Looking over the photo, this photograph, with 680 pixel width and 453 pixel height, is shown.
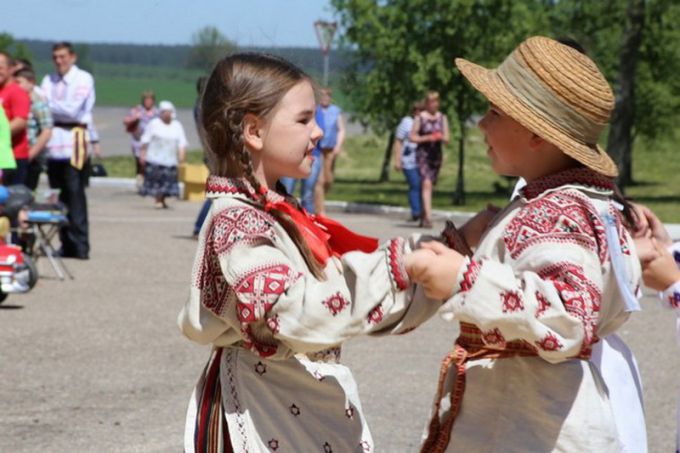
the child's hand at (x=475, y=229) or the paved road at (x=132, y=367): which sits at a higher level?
the child's hand at (x=475, y=229)

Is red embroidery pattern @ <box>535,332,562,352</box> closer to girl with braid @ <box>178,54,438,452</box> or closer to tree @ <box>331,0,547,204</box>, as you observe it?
girl with braid @ <box>178,54,438,452</box>

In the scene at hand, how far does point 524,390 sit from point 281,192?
31.0 inches

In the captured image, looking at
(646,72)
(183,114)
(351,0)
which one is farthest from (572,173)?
(183,114)

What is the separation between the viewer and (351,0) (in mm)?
28406

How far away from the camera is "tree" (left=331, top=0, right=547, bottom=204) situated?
Answer: 87.4ft

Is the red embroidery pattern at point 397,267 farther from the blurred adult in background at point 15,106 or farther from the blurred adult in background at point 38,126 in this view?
the blurred adult in background at point 38,126

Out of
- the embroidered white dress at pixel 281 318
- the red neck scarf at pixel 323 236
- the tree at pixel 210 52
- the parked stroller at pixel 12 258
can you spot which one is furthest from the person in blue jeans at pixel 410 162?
the embroidered white dress at pixel 281 318

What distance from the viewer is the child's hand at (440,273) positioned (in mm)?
2980

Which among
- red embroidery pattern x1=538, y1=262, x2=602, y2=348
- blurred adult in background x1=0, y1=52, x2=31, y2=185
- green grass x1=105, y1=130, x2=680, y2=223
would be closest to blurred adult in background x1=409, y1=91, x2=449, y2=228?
green grass x1=105, y1=130, x2=680, y2=223

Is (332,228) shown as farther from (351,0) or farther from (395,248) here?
(351,0)

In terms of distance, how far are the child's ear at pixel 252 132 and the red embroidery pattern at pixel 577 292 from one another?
30.9 inches

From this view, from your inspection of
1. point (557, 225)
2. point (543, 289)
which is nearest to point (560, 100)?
point (557, 225)

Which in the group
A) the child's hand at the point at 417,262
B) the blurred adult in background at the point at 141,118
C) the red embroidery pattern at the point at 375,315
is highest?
the child's hand at the point at 417,262

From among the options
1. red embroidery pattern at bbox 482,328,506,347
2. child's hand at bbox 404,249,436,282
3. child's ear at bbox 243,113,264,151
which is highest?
child's ear at bbox 243,113,264,151
